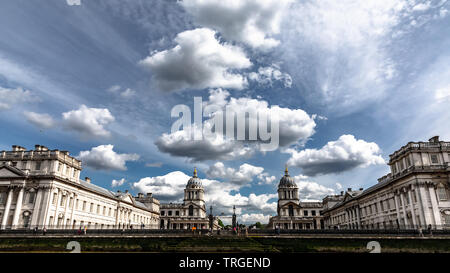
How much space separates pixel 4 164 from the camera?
169 ft

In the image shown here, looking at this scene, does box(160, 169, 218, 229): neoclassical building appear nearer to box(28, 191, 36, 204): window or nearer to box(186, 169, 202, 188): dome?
box(186, 169, 202, 188): dome

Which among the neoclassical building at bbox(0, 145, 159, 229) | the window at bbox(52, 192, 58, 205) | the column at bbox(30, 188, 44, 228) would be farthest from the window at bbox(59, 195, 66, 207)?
the column at bbox(30, 188, 44, 228)

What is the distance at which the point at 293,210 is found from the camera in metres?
104

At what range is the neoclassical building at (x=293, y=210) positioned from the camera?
98250 millimetres

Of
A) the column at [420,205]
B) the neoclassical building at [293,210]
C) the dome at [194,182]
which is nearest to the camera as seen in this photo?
the column at [420,205]

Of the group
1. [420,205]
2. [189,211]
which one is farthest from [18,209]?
[189,211]

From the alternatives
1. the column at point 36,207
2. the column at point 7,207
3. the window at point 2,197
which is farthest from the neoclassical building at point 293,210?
the window at point 2,197

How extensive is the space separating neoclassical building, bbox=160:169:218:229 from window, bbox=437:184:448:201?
225ft

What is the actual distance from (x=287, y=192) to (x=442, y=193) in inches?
2616

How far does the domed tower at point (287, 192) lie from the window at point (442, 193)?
63322mm

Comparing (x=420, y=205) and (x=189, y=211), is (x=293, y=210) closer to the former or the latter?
(x=189, y=211)

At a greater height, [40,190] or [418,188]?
[40,190]

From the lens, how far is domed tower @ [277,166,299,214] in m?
108

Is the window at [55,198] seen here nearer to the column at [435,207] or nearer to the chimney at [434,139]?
the column at [435,207]
